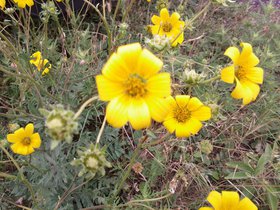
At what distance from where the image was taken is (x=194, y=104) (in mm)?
1868

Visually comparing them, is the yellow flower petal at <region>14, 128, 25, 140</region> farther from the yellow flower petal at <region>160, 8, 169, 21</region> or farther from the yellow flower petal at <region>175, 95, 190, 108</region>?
the yellow flower petal at <region>160, 8, 169, 21</region>

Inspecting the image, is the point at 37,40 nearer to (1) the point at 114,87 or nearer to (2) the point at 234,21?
(1) the point at 114,87

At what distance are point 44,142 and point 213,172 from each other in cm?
122

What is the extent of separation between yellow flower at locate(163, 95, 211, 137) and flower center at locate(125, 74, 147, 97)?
36 cm

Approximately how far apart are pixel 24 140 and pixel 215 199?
3.80ft

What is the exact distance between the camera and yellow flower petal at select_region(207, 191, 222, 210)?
177cm

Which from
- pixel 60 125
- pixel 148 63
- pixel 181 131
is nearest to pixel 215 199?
pixel 181 131

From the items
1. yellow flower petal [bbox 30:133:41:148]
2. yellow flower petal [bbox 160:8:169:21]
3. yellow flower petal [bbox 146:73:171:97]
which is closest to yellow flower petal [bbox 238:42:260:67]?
yellow flower petal [bbox 146:73:171:97]

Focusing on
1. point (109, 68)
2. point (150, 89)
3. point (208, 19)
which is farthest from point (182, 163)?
point (208, 19)

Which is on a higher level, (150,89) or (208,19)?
(150,89)

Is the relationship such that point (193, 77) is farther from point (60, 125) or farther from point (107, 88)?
point (60, 125)

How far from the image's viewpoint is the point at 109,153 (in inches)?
92.3

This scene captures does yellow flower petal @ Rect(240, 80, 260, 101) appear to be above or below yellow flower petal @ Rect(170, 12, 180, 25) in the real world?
above

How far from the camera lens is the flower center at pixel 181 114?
1.91 metres
